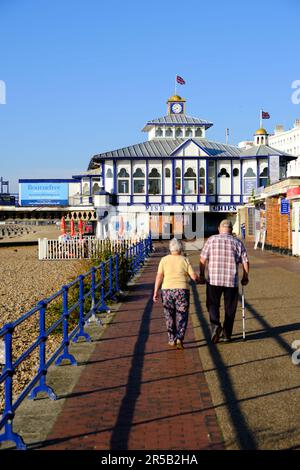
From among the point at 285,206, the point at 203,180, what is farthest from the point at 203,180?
the point at 285,206

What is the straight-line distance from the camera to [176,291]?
8906 mm

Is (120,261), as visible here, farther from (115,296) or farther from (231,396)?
(231,396)

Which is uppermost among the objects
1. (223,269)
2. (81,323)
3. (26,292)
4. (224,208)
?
(224,208)

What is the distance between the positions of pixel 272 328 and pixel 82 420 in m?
5.11

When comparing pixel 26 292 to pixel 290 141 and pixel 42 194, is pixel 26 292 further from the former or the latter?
pixel 290 141

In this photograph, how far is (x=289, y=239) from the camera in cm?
2739

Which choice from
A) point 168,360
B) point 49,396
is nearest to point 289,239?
point 168,360

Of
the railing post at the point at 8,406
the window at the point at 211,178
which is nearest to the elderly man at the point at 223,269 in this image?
the railing post at the point at 8,406

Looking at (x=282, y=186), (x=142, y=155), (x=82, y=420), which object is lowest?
(x=82, y=420)

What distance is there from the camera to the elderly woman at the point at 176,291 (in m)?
8.91

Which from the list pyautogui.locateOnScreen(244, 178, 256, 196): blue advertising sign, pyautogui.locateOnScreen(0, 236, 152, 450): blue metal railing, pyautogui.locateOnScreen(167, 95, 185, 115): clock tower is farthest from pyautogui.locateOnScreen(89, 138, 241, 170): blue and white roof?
pyautogui.locateOnScreen(0, 236, 152, 450): blue metal railing

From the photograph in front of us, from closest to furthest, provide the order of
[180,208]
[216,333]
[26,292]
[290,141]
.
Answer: [216,333] < [26,292] < [180,208] < [290,141]

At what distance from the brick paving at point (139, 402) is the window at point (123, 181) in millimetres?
36823

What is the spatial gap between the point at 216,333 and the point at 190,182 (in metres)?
38.0
